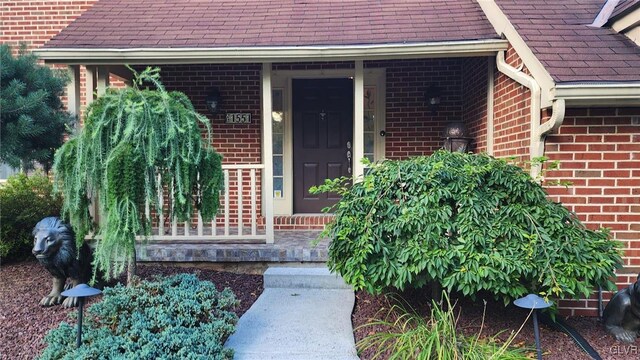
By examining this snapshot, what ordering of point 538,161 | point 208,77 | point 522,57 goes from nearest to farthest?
point 538,161 < point 522,57 < point 208,77

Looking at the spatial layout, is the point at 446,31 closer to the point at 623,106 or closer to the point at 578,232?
the point at 623,106

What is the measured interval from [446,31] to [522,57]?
3.61 ft

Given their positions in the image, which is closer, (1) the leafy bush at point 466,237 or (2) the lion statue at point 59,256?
(1) the leafy bush at point 466,237

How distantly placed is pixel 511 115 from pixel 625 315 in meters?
2.02

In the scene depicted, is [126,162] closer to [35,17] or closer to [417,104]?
[417,104]

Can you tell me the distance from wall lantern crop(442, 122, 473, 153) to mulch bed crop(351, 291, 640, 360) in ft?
7.26

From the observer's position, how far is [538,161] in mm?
3191

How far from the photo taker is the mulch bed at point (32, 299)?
9.98 feet

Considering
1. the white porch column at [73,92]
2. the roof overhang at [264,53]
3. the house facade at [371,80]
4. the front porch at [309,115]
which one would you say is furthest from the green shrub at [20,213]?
the roof overhang at [264,53]

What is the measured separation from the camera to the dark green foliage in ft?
12.0

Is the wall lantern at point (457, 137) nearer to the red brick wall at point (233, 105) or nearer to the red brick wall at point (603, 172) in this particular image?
the red brick wall at point (603, 172)

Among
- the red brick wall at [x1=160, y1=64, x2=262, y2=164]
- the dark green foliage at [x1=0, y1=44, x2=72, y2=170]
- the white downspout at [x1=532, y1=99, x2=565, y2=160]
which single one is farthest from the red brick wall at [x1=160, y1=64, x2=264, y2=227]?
the white downspout at [x1=532, y1=99, x2=565, y2=160]

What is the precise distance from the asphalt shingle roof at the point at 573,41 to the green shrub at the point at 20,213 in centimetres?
511

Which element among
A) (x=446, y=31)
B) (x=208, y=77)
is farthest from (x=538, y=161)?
(x=208, y=77)
